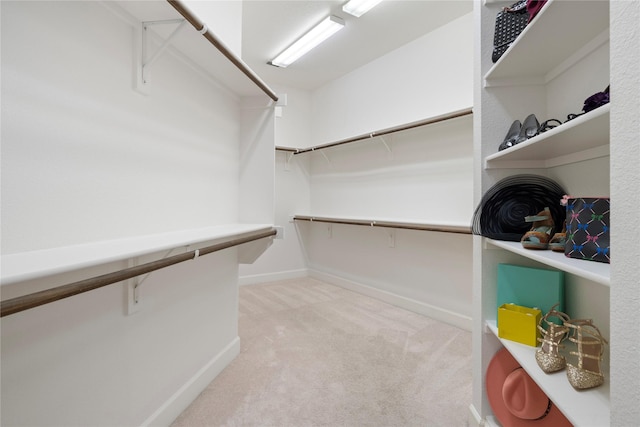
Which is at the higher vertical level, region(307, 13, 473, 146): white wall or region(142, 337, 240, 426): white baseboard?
region(307, 13, 473, 146): white wall

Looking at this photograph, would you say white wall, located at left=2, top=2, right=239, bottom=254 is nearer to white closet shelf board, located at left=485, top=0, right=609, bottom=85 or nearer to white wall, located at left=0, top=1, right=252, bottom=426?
white wall, located at left=0, top=1, right=252, bottom=426

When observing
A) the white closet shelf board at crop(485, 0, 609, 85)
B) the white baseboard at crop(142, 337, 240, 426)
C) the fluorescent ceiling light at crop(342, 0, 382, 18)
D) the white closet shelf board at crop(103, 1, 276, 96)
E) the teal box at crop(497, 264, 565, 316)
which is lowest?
the white baseboard at crop(142, 337, 240, 426)

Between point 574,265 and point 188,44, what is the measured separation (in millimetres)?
1607

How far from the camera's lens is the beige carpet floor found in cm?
144

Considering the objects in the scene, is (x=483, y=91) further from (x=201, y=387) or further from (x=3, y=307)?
(x=201, y=387)

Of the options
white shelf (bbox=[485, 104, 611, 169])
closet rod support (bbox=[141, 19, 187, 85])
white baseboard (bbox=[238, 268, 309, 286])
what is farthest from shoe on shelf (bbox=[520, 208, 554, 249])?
white baseboard (bbox=[238, 268, 309, 286])

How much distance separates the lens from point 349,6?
89.0 inches

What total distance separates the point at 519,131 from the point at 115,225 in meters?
1.62

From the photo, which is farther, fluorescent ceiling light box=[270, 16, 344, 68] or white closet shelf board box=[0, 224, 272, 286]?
fluorescent ceiling light box=[270, 16, 344, 68]

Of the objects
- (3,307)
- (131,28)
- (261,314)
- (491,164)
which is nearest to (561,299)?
(491,164)

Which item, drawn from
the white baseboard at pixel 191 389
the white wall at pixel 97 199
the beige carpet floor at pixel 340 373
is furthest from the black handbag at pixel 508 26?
the white baseboard at pixel 191 389

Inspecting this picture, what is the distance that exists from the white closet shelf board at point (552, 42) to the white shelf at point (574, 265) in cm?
73

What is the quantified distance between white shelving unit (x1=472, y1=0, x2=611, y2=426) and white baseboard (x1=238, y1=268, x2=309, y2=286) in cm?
285

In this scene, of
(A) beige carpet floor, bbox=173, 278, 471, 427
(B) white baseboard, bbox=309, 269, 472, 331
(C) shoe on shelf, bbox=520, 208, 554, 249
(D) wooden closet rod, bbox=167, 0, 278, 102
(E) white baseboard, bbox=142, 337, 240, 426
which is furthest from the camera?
(B) white baseboard, bbox=309, 269, 472, 331
